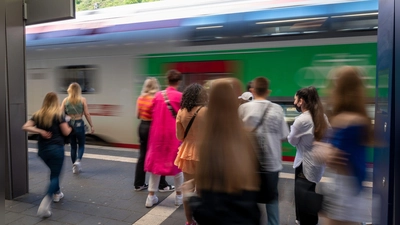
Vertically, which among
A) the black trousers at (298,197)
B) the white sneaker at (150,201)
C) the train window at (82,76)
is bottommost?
the white sneaker at (150,201)

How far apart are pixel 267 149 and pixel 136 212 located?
86.3 inches

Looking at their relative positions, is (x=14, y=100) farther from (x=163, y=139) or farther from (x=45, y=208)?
(x=163, y=139)

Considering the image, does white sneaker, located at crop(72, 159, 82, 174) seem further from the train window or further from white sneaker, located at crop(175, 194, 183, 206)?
the train window

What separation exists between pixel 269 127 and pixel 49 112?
2792mm

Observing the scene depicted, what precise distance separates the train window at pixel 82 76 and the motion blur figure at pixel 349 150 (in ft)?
24.3

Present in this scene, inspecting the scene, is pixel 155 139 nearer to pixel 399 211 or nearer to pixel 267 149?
pixel 267 149

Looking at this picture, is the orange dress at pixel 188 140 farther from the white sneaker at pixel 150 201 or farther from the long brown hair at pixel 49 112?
the long brown hair at pixel 49 112

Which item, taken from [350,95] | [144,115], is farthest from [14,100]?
[350,95]

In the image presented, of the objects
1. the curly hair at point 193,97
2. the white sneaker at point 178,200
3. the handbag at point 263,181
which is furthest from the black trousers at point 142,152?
the handbag at point 263,181

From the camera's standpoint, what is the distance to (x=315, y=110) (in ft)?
10.5

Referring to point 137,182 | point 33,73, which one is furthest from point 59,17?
point 33,73

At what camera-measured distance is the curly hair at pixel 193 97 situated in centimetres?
352

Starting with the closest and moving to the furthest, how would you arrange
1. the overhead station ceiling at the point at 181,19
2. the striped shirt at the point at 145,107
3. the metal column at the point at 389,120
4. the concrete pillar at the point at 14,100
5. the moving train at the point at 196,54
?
the metal column at the point at 389,120 → the concrete pillar at the point at 14,100 → the striped shirt at the point at 145,107 → the moving train at the point at 196,54 → the overhead station ceiling at the point at 181,19

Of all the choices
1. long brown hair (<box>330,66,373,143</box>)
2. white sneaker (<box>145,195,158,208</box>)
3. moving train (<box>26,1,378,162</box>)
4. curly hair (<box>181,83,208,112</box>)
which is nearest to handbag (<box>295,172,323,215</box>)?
long brown hair (<box>330,66,373,143</box>)
